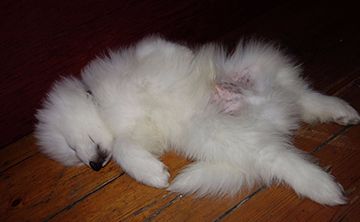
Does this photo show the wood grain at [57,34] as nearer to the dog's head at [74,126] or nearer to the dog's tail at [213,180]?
the dog's head at [74,126]

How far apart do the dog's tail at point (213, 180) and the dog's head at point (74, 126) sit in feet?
1.48

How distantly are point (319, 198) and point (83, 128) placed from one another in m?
1.17

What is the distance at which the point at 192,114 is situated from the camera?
5.52ft

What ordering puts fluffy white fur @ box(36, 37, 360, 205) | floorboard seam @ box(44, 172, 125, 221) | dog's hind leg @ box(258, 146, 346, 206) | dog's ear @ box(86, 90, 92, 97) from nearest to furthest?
1. dog's hind leg @ box(258, 146, 346, 206)
2. fluffy white fur @ box(36, 37, 360, 205)
3. floorboard seam @ box(44, 172, 125, 221)
4. dog's ear @ box(86, 90, 92, 97)

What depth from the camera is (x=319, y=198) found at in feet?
4.72

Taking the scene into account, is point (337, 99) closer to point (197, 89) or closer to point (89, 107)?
point (197, 89)

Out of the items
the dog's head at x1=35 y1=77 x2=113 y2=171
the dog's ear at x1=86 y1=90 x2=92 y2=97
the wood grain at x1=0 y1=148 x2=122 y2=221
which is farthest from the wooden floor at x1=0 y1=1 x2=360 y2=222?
the dog's ear at x1=86 y1=90 x2=92 y2=97

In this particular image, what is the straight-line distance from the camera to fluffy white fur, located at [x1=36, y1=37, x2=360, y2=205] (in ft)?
5.15

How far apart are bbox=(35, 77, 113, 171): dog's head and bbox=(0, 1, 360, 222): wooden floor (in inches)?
5.2

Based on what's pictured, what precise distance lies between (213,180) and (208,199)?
10 cm

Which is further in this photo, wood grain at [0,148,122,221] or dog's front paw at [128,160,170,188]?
wood grain at [0,148,122,221]

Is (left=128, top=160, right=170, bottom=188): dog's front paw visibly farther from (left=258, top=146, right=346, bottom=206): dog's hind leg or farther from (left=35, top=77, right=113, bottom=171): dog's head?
(left=258, top=146, right=346, bottom=206): dog's hind leg

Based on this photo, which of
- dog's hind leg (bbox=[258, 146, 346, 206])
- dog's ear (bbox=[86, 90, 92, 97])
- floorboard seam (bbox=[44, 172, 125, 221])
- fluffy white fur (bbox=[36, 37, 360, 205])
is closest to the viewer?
dog's hind leg (bbox=[258, 146, 346, 206])

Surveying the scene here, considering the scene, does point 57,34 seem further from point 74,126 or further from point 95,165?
point 95,165
